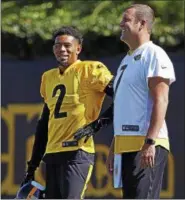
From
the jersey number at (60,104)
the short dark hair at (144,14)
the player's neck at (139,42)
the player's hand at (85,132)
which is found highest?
the short dark hair at (144,14)

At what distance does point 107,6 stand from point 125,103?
5.71 metres

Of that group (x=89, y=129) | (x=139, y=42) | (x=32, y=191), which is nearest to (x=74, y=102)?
(x=89, y=129)

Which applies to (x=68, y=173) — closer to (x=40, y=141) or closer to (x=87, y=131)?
(x=87, y=131)

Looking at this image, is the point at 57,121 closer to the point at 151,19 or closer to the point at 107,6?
the point at 151,19

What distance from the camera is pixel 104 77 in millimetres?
6348

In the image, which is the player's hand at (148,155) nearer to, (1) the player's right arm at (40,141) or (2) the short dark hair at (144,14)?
(2) the short dark hair at (144,14)

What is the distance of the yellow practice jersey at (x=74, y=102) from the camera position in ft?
20.7

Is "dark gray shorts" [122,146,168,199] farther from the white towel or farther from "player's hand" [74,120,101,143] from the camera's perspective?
"player's hand" [74,120,101,143]

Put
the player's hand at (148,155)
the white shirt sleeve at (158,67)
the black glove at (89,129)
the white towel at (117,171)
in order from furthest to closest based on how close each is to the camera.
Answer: the black glove at (89,129) < the white towel at (117,171) < the white shirt sleeve at (158,67) < the player's hand at (148,155)

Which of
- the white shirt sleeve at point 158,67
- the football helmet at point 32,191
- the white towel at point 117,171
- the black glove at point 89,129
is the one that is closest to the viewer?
the white shirt sleeve at point 158,67

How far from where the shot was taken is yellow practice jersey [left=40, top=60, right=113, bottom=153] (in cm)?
630

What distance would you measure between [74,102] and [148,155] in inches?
49.7

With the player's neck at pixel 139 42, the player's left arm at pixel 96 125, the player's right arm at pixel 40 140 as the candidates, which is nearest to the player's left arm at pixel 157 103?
the player's neck at pixel 139 42

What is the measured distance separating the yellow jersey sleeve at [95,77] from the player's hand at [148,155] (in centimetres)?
120
